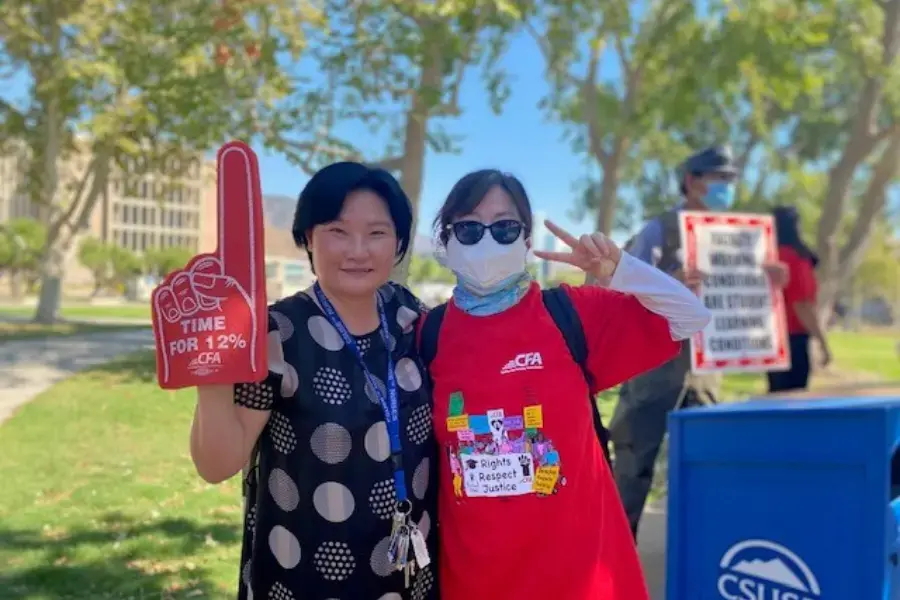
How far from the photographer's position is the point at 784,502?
7.54 ft

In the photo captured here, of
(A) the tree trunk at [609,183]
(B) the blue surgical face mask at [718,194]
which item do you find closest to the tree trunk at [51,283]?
(A) the tree trunk at [609,183]

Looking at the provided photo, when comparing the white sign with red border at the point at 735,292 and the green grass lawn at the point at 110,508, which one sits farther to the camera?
the white sign with red border at the point at 735,292

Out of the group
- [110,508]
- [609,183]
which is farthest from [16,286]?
[110,508]

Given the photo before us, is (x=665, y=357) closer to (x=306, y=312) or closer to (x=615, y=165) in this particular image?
(x=306, y=312)

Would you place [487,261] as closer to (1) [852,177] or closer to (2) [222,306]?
(2) [222,306]

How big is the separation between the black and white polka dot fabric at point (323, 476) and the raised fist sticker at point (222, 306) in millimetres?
123

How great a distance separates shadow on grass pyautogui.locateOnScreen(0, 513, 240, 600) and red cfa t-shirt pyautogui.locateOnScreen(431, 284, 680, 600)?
6.90 ft

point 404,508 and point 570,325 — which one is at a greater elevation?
point 570,325

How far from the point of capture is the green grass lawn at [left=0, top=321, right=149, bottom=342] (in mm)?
14668

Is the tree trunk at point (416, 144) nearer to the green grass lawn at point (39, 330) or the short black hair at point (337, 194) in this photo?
the short black hair at point (337, 194)

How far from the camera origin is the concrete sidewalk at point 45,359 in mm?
8805

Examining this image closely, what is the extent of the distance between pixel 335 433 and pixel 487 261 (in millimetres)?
A: 548

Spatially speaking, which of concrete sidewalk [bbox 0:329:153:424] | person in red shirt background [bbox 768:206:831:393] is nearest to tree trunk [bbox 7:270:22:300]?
concrete sidewalk [bbox 0:329:153:424]

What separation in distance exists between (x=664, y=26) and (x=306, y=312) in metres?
8.60
